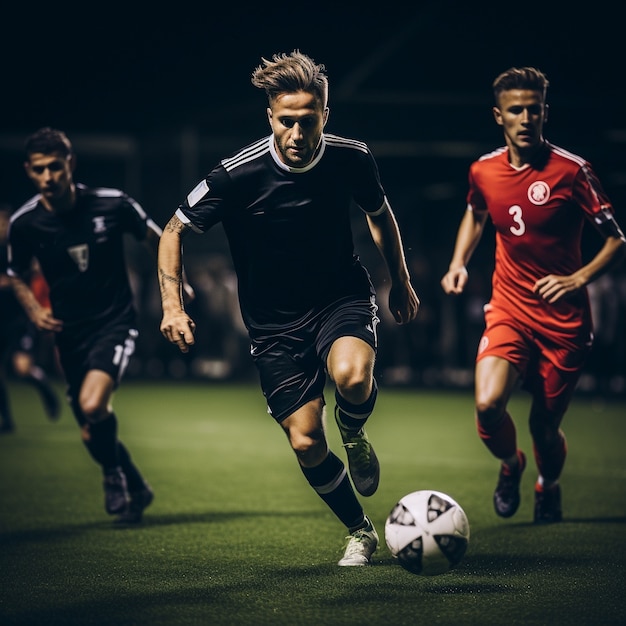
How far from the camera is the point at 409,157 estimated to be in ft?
70.0

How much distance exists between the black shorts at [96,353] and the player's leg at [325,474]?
1.73 meters

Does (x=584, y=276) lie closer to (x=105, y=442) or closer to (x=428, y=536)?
(x=428, y=536)

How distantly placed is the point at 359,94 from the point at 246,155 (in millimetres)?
13266

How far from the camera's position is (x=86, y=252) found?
661 cm

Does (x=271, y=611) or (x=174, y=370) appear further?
(x=174, y=370)

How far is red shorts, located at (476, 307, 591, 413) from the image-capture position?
614 centimetres

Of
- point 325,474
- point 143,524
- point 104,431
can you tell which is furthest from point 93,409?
point 325,474

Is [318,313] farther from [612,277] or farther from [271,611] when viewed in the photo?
[612,277]

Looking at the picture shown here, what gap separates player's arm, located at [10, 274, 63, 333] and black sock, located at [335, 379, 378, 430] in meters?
2.25

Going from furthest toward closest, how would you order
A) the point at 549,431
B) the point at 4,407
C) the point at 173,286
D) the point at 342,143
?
the point at 4,407 < the point at 549,431 < the point at 342,143 < the point at 173,286

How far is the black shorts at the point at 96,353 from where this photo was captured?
21.3ft

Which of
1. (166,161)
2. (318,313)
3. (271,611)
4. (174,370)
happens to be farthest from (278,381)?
(166,161)

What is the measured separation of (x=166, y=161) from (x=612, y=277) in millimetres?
9999

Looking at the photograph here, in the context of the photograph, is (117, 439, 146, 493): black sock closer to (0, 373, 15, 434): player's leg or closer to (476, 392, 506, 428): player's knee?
(476, 392, 506, 428): player's knee
